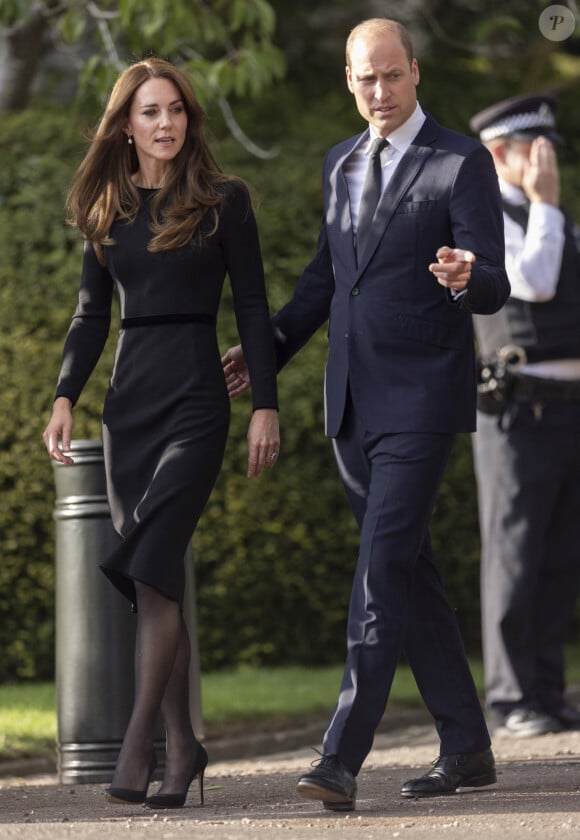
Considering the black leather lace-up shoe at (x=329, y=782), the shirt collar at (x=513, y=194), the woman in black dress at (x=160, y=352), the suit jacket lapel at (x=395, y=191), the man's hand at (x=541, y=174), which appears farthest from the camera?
the shirt collar at (x=513, y=194)

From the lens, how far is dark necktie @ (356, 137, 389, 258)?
509 centimetres

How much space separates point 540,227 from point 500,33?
5734mm

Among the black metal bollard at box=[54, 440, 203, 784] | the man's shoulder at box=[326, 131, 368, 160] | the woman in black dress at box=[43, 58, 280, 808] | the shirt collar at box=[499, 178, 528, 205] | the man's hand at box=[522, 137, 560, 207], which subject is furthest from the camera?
the shirt collar at box=[499, 178, 528, 205]

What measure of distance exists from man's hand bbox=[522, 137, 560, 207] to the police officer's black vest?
0.45ft

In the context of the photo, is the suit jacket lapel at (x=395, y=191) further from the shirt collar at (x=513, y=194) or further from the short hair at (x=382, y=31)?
the shirt collar at (x=513, y=194)

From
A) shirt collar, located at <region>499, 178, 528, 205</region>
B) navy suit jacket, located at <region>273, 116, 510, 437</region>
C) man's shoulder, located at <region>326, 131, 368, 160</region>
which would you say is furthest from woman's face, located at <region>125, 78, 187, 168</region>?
shirt collar, located at <region>499, 178, 528, 205</region>

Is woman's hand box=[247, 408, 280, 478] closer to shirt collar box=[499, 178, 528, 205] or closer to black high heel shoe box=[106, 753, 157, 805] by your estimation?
black high heel shoe box=[106, 753, 157, 805]

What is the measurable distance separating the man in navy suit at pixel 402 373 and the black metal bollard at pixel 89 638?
4.54 ft

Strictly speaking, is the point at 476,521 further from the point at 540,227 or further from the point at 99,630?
the point at 99,630

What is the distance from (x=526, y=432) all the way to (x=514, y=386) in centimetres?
20

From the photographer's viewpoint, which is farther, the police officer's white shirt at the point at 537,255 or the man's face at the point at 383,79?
the police officer's white shirt at the point at 537,255

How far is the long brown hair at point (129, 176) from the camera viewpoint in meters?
5.11

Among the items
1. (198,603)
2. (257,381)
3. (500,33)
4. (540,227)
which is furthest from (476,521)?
(257,381)

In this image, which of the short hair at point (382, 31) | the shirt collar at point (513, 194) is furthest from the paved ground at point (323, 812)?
the shirt collar at point (513, 194)
